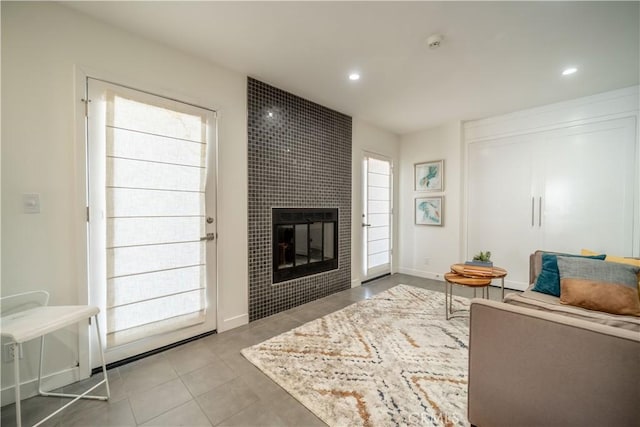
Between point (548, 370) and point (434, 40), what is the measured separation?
2.30 m

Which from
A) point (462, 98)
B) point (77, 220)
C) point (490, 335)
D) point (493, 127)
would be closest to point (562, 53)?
point (462, 98)

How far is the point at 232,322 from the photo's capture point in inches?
104

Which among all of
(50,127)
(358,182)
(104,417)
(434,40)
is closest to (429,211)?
(358,182)

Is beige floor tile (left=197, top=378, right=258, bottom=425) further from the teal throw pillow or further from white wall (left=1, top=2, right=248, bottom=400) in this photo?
the teal throw pillow

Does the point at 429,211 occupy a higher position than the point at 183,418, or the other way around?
the point at 429,211

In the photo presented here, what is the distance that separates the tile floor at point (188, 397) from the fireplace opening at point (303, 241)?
96cm

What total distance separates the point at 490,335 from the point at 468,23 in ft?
7.05

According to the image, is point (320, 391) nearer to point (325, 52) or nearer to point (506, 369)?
point (506, 369)

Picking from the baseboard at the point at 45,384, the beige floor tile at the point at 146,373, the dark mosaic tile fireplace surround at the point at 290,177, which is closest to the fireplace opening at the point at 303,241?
the dark mosaic tile fireplace surround at the point at 290,177

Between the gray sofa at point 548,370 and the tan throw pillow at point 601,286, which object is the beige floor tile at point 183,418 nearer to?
the gray sofa at point 548,370

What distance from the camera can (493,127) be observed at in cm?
395

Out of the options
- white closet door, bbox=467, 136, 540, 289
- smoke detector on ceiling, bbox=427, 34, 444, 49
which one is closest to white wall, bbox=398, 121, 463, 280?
white closet door, bbox=467, 136, 540, 289

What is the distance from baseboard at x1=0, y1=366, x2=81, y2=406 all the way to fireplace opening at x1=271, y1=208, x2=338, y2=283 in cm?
173

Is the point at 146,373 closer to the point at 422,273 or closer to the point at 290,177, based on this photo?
the point at 290,177
